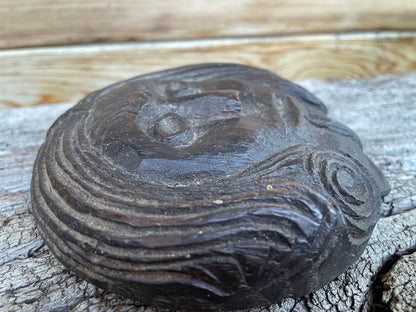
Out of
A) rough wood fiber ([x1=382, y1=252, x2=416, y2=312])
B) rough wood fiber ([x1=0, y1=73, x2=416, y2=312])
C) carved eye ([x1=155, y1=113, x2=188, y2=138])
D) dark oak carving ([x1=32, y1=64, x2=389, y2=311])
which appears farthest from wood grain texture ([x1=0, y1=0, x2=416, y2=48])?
rough wood fiber ([x1=382, y1=252, x2=416, y2=312])

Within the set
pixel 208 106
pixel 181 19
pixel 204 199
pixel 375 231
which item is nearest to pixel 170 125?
pixel 208 106

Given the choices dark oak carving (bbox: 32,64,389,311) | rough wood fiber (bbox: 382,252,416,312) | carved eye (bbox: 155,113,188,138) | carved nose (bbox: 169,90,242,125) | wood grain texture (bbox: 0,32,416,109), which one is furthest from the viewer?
wood grain texture (bbox: 0,32,416,109)

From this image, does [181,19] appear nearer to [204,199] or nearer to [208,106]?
[208,106]

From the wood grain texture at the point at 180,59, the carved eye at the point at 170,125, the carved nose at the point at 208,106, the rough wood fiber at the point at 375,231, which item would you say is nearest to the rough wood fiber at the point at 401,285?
→ the rough wood fiber at the point at 375,231

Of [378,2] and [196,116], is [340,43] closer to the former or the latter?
[378,2]

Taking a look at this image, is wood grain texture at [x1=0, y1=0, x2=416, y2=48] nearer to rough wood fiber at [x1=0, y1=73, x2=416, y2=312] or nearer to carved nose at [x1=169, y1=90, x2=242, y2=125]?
rough wood fiber at [x1=0, y1=73, x2=416, y2=312]

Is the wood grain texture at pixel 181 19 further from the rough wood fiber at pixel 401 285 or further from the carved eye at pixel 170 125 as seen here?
the rough wood fiber at pixel 401 285

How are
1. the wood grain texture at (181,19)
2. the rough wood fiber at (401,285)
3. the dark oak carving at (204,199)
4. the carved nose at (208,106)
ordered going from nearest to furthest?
the dark oak carving at (204,199) < the rough wood fiber at (401,285) < the carved nose at (208,106) < the wood grain texture at (181,19)

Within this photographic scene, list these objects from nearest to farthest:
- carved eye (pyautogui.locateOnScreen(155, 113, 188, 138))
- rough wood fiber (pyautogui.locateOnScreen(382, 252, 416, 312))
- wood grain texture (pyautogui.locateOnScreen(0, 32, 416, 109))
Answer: rough wood fiber (pyautogui.locateOnScreen(382, 252, 416, 312)), carved eye (pyautogui.locateOnScreen(155, 113, 188, 138)), wood grain texture (pyautogui.locateOnScreen(0, 32, 416, 109))
